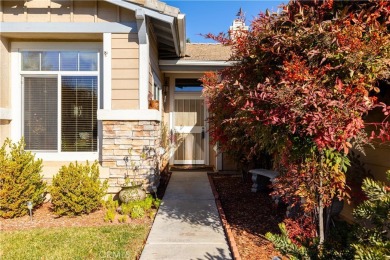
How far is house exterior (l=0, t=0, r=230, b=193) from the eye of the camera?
5570mm

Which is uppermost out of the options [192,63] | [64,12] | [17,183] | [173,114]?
[64,12]

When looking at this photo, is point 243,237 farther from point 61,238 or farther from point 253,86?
point 61,238

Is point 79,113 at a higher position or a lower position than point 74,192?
higher

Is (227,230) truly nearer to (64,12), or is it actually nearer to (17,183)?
(17,183)

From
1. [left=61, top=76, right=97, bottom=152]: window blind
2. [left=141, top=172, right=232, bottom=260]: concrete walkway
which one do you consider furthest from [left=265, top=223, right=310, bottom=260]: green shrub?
[left=61, top=76, right=97, bottom=152]: window blind

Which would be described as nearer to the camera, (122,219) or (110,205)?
(122,219)

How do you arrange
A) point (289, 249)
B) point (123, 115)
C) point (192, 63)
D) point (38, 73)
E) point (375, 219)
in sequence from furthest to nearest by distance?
1. point (192, 63)
2. point (38, 73)
3. point (123, 115)
4. point (289, 249)
5. point (375, 219)

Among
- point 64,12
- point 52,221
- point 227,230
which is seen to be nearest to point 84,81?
point 64,12

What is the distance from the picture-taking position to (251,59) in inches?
135

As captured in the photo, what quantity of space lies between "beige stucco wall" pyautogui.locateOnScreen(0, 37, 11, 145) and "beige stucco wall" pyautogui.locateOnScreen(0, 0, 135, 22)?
0.52 m

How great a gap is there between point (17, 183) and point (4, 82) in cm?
216

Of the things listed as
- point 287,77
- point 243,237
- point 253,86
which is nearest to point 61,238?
point 243,237

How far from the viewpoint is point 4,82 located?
572cm

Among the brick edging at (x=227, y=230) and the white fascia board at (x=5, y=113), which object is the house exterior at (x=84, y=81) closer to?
the white fascia board at (x=5, y=113)
